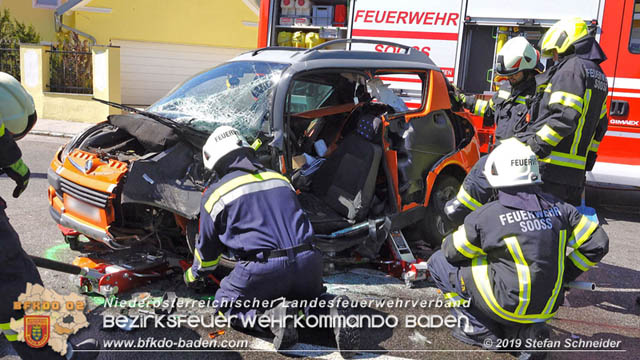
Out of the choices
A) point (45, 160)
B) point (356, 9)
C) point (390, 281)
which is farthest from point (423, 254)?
point (45, 160)

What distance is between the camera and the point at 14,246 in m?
2.89

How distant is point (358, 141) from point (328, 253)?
40.9 inches

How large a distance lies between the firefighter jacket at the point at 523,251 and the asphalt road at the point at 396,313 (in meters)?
0.41

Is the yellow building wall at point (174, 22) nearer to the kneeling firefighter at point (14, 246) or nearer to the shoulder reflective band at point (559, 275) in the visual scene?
the kneeling firefighter at point (14, 246)

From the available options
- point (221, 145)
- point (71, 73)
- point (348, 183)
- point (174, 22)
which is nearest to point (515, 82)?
point (348, 183)

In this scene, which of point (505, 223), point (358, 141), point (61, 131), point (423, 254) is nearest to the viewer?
point (505, 223)

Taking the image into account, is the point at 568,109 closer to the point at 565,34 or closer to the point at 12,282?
the point at 565,34

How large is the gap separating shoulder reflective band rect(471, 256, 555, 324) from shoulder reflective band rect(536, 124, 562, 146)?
1.40m

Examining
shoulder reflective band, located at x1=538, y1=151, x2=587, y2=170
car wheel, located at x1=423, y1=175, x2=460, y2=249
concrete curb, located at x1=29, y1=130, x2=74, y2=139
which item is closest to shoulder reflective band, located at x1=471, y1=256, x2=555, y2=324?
shoulder reflective band, located at x1=538, y1=151, x2=587, y2=170

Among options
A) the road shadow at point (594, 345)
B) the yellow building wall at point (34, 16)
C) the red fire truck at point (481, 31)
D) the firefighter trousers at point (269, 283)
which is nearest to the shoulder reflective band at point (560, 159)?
the road shadow at point (594, 345)

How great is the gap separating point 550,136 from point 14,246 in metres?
3.83

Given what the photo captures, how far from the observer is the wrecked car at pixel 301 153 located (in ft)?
13.9

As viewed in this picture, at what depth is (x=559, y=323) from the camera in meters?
4.28

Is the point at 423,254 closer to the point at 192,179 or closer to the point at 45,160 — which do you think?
the point at 192,179
